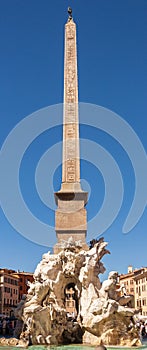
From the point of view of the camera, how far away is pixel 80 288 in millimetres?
13977

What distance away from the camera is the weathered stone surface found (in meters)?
12.4

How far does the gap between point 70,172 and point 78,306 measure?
4433 mm

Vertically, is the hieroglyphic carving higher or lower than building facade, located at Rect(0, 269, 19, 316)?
higher

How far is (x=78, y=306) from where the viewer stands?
46.2 ft

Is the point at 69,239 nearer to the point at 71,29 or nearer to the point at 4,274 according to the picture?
the point at 71,29

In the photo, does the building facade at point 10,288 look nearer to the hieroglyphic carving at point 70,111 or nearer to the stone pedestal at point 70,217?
the stone pedestal at point 70,217

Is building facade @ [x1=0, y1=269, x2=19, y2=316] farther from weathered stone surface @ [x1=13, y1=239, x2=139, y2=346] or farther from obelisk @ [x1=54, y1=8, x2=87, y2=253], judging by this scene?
weathered stone surface @ [x1=13, y1=239, x2=139, y2=346]

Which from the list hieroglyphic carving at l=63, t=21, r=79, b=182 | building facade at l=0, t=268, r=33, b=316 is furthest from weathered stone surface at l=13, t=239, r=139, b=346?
building facade at l=0, t=268, r=33, b=316

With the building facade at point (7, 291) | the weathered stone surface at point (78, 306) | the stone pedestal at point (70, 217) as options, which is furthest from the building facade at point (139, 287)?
the weathered stone surface at point (78, 306)

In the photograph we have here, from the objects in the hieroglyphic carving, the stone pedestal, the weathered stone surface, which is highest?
the hieroglyphic carving

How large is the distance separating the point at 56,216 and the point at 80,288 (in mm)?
2482

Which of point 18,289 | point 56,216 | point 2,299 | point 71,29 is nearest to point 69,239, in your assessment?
point 56,216

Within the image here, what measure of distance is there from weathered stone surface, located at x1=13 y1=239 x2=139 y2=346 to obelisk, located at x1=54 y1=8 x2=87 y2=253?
583 mm

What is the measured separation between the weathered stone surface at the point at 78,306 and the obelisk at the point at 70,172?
58 cm
